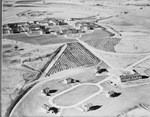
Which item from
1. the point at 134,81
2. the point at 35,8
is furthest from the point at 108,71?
the point at 35,8

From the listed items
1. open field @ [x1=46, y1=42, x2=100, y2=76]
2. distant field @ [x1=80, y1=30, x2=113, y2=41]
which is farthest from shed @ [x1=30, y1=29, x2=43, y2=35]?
distant field @ [x1=80, y1=30, x2=113, y2=41]

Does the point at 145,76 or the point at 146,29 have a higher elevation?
the point at 146,29

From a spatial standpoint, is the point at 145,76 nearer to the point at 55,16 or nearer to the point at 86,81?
the point at 86,81

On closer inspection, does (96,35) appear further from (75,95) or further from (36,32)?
(75,95)

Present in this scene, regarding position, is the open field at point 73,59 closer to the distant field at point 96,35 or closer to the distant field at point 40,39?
the distant field at point 40,39

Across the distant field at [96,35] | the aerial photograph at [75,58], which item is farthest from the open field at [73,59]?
the distant field at [96,35]

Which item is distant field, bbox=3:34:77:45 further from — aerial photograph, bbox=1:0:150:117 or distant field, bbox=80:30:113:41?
distant field, bbox=80:30:113:41

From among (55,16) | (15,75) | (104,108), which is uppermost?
(55,16)

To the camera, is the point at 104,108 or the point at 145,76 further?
the point at 145,76
